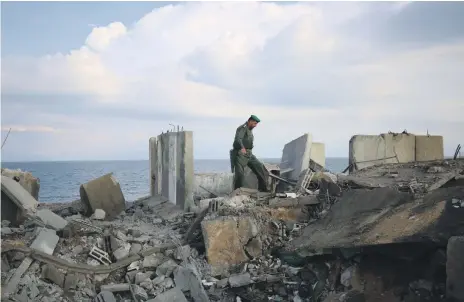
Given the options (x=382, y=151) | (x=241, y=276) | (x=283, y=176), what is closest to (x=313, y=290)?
(x=241, y=276)

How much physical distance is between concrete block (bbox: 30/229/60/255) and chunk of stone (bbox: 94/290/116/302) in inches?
43.6

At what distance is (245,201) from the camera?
814 cm

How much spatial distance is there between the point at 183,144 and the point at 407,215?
511 centimetres

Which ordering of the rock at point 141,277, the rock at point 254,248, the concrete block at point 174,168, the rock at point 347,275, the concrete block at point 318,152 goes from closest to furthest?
the rock at point 347,275
the rock at point 141,277
the rock at point 254,248
the concrete block at point 174,168
the concrete block at point 318,152

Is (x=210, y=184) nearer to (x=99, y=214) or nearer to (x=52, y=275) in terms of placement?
(x=99, y=214)

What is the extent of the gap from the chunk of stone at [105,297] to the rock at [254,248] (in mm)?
2245

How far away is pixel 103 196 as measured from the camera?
32.7 ft

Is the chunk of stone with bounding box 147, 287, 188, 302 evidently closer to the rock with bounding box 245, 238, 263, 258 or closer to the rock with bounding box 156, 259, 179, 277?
the rock with bounding box 156, 259, 179, 277

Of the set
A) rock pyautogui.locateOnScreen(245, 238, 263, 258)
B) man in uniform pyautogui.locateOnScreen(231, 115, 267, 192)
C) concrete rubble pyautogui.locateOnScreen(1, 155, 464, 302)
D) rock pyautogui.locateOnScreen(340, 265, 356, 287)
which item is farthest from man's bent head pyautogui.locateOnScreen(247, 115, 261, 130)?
rock pyautogui.locateOnScreen(340, 265, 356, 287)

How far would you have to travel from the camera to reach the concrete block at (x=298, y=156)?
11227 mm

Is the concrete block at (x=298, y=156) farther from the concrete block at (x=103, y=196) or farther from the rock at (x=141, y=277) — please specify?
the rock at (x=141, y=277)

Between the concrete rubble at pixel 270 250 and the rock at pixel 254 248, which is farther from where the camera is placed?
the rock at pixel 254 248

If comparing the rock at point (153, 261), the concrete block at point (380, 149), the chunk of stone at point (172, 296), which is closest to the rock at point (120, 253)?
the rock at point (153, 261)

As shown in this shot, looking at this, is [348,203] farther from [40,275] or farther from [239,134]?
[40,275]
